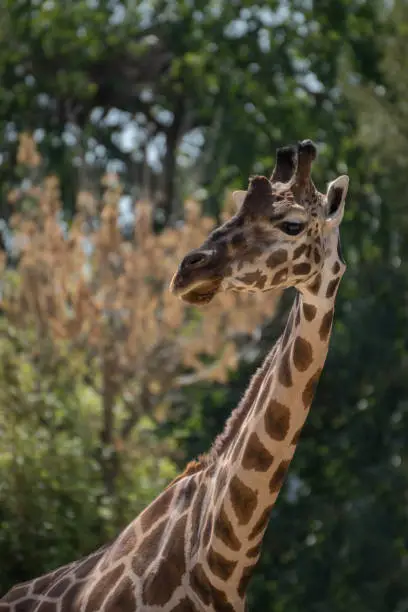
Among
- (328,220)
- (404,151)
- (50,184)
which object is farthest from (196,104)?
(328,220)

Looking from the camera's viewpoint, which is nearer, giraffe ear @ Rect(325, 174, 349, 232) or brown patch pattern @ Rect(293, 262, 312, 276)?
brown patch pattern @ Rect(293, 262, 312, 276)

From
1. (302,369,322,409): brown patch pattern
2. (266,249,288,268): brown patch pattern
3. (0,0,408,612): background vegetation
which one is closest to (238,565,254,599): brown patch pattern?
(302,369,322,409): brown patch pattern

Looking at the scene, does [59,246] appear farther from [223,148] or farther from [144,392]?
[223,148]

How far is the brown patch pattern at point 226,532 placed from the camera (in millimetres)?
4668

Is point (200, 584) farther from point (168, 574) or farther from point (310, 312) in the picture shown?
point (310, 312)

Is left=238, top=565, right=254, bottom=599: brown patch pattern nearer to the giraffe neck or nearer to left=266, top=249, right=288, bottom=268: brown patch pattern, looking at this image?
the giraffe neck

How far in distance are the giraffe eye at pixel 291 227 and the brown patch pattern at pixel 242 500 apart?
89 cm

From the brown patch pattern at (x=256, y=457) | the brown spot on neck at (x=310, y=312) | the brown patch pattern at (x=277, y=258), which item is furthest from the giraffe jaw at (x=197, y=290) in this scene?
the brown patch pattern at (x=256, y=457)

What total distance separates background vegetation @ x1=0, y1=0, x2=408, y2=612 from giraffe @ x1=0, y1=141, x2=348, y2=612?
12.4 ft

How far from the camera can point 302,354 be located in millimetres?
4480

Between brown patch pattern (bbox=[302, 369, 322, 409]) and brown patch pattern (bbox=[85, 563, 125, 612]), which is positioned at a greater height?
brown patch pattern (bbox=[302, 369, 322, 409])

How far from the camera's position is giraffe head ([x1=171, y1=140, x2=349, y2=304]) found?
4.08m

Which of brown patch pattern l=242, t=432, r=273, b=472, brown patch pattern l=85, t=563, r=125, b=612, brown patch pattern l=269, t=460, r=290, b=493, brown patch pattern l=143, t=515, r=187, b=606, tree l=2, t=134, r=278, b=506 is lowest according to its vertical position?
tree l=2, t=134, r=278, b=506

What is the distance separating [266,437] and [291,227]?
2.40 ft
